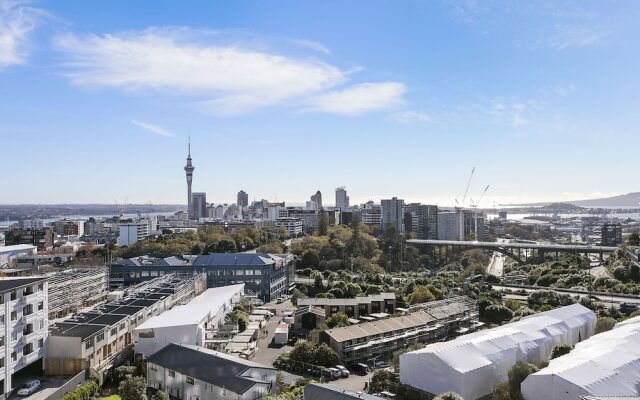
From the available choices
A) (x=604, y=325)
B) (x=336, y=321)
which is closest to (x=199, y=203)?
(x=336, y=321)

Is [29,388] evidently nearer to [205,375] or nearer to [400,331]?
[205,375]

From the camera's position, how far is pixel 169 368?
1159 centimetres

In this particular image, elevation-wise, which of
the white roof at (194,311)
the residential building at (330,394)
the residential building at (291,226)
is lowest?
the residential building at (330,394)

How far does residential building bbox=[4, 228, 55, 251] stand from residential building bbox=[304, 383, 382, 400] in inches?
1701

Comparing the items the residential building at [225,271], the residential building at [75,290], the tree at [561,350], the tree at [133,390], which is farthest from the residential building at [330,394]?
the residential building at [225,271]

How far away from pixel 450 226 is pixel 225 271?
40176 millimetres

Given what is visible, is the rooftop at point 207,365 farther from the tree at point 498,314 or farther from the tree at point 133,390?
the tree at point 498,314

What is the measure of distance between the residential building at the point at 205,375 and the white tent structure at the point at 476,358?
10.1 feet

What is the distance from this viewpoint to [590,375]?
10023mm

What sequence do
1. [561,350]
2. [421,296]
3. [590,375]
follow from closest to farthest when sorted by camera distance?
[590,375] → [561,350] → [421,296]

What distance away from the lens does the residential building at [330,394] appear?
9.13m

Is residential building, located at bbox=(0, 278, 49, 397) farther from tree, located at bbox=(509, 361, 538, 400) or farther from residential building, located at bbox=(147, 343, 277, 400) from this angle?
tree, located at bbox=(509, 361, 538, 400)

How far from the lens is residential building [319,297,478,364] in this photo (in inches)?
569

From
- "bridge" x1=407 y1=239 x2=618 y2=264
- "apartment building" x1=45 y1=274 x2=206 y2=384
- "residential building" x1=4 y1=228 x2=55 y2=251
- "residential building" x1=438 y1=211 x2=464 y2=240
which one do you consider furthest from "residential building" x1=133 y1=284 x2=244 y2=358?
"residential building" x1=438 y1=211 x2=464 y2=240
